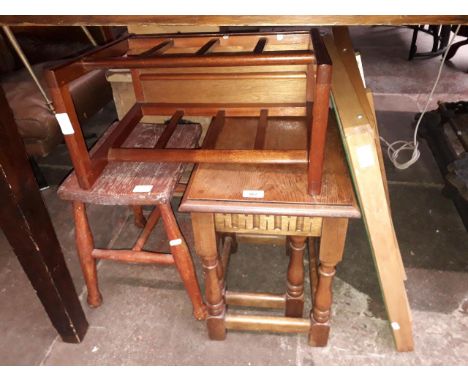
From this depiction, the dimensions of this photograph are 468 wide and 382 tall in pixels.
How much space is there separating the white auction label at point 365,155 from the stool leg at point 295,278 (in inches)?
15.8

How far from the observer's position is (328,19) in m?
0.71

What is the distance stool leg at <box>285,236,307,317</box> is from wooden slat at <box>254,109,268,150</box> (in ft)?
1.28

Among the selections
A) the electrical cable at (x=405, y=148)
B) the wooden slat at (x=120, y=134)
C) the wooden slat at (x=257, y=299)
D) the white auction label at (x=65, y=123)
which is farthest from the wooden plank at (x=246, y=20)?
the electrical cable at (x=405, y=148)

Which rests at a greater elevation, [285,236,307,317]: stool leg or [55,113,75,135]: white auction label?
[55,113,75,135]: white auction label

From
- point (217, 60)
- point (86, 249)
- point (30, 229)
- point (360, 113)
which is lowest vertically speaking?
point (86, 249)

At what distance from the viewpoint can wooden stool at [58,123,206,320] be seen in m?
1.22

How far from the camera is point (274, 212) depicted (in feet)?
3.23

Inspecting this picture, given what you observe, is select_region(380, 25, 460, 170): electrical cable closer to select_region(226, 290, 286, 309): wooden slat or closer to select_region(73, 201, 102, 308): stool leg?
select_region(226, 290, 286, 309): wooden slat

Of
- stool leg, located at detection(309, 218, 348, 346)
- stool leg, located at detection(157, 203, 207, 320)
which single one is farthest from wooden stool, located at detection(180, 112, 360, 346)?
stool leg, located at detection(157, 203, 207, 320)

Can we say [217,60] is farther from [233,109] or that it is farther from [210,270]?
[210,270]

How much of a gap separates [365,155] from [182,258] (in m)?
0.75

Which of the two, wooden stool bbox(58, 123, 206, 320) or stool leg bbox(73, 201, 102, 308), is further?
stool leg bbox(73, 201, 102, 308)

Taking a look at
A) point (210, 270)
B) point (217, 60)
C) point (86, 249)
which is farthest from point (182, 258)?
point (217, 60)

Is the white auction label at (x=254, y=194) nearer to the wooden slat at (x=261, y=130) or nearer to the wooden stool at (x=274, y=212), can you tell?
the wooden stool at (x=274, y=212)
